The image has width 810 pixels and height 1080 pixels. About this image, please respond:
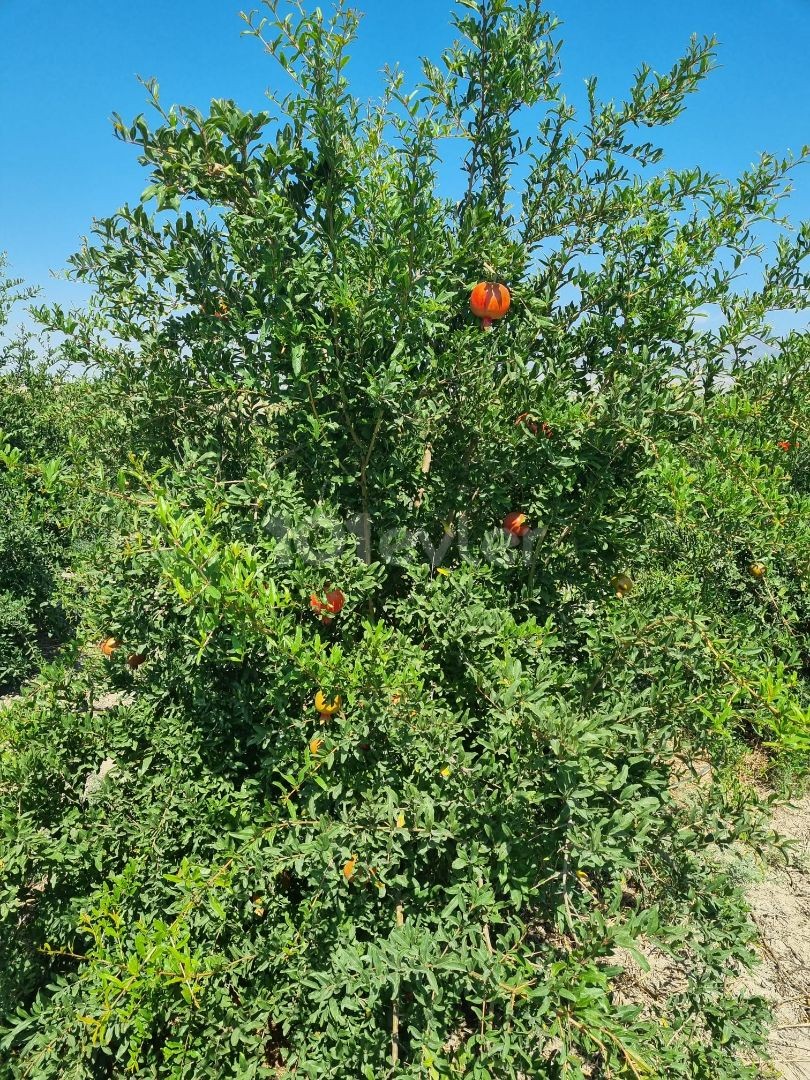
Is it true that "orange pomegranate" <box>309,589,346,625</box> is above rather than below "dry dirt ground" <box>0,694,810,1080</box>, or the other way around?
above

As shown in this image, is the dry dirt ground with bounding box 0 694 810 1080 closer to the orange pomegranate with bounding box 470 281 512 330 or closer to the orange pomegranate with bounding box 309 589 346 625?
the orange pomegranate with bounding box 309 589 346 625

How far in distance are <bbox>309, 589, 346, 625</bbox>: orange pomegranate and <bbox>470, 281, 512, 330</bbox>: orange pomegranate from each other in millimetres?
950

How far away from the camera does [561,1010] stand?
1.56 metres

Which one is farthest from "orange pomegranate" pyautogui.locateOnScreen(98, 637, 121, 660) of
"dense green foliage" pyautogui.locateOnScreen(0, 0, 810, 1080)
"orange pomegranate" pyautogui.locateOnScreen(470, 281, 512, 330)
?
"orange pomegranate" pyautogui.locateOnScreen(470, 281, 512, 330)

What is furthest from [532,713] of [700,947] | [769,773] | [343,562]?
[769,773]

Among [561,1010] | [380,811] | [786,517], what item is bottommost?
[561,1010]

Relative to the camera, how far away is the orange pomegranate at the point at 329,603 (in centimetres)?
185

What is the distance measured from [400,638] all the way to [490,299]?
1065 millimetres

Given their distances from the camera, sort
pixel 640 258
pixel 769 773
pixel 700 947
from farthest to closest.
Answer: pixel 769 773, pixel 640 258, pixel 700 947

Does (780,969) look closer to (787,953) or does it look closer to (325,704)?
(787,953)

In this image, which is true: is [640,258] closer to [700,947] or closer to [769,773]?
[700,947]

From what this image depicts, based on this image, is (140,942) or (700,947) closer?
(140,942)

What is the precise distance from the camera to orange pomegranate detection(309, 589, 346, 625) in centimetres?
185

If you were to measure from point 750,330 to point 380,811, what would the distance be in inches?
74.0
